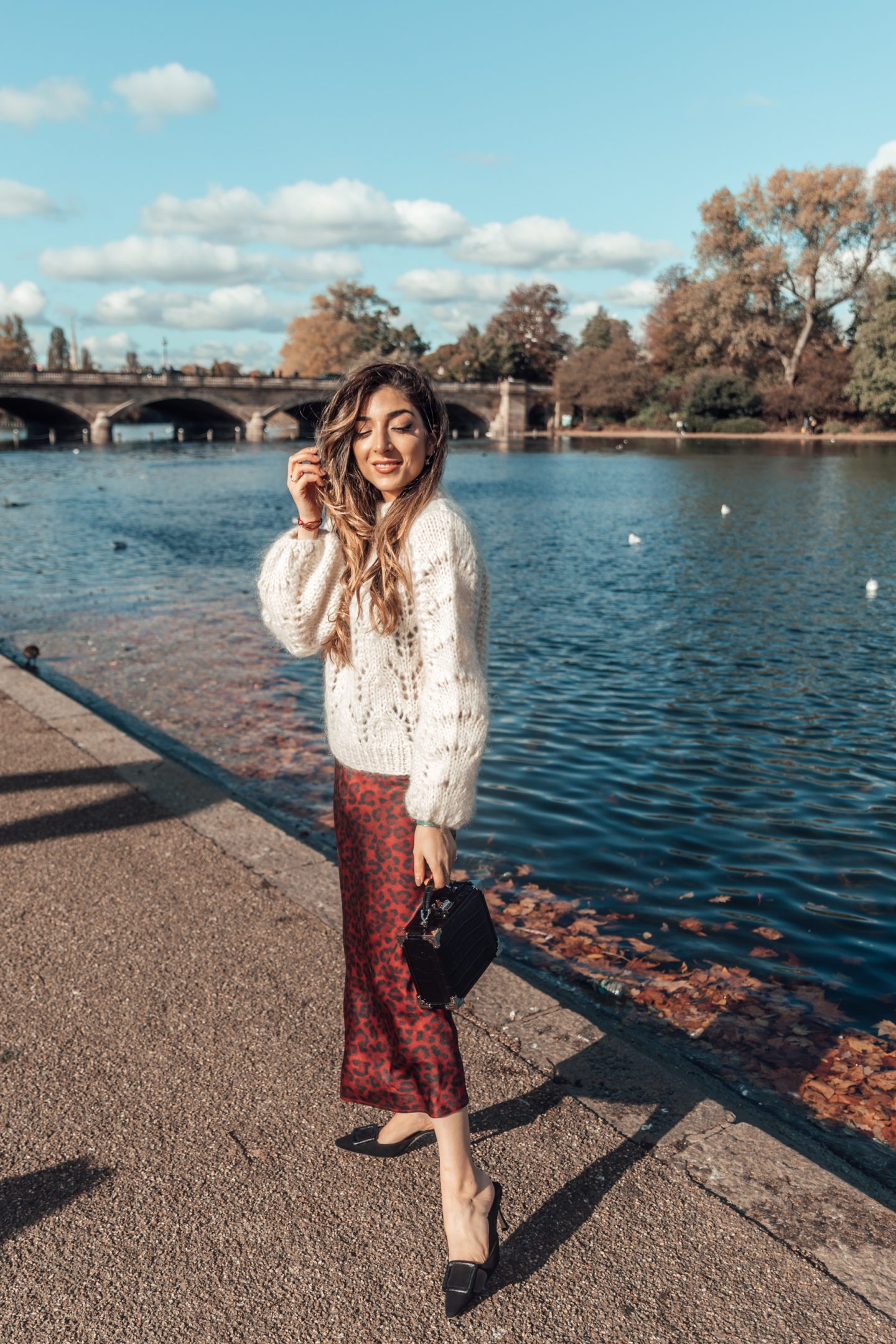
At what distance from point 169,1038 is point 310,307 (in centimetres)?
10667

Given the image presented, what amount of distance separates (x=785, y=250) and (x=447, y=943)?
70.0m

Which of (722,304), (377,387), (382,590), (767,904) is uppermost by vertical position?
(722,304)

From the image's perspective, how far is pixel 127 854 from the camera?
4840 mm

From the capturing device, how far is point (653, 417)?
74812 millimetres

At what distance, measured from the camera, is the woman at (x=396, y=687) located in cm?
233

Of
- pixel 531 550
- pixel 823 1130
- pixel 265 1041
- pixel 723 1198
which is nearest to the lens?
pixel 723 1198

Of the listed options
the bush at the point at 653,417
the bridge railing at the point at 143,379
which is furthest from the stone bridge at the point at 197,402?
the bush at the point at 653,417

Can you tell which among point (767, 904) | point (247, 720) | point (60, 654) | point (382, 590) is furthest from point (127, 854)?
point (60, 654)

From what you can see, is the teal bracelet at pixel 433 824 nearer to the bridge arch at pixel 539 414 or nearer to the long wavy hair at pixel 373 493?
the long wavy hair at pixel 373 493

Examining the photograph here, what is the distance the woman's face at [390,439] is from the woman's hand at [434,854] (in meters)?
0.81

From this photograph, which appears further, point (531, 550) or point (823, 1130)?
point (531, 550)

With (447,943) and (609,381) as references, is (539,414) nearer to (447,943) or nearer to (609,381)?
(609,381)

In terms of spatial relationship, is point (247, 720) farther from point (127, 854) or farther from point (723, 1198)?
point (723, 1198)

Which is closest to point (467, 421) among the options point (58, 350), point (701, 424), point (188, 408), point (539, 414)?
point (539, 414)
